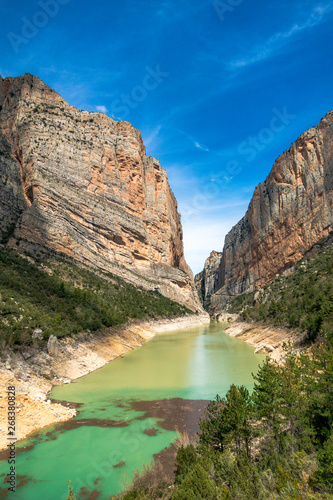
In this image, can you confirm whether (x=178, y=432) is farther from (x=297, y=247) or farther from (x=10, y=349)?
(x=297, y=247)

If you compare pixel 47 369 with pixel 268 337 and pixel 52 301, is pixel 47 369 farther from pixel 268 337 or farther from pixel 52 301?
pixel 268 337

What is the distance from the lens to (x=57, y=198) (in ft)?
189

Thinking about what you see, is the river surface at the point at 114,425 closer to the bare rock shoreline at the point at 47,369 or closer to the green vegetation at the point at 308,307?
the bare rock shoreline at the point at 47,369

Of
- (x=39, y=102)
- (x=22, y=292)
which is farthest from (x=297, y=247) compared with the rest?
(x=39, y=102)

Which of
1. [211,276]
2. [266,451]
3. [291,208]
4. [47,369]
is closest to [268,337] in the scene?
[47,369]

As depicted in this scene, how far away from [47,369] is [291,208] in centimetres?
7802

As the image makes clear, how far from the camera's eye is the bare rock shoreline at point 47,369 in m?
12.8

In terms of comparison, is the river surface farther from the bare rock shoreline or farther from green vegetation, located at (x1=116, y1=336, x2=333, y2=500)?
green vegetation, located at (x1=116, y1=336, x2=333, y2=500)

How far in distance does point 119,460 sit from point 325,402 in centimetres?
695

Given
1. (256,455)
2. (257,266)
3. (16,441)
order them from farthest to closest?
(257,266)
(16,441)
(256,455)

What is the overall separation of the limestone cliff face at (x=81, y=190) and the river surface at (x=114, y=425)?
30.2 m

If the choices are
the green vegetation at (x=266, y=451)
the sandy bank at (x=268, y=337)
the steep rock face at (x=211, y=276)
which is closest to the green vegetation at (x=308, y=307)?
Result: the sandy bank at (x=268, y=337)

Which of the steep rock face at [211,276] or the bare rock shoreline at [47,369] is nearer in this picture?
the bare rock shoreline at [47,369]

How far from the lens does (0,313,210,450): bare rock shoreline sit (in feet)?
42.0
